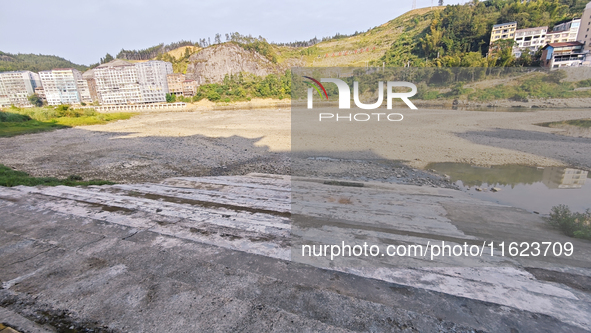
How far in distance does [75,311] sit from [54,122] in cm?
3046

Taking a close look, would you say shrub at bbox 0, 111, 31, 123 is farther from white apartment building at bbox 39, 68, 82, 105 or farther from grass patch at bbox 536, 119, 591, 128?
white apartment building at bbox 39, 68, 82, 105

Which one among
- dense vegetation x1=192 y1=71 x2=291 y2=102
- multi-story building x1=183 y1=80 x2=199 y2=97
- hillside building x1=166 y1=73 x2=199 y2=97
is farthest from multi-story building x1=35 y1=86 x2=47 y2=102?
dense vegetation x1=192 y1=71 x2=291 y2=102

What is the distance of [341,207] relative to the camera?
12.8 feet

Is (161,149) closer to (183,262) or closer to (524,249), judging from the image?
(183,262)

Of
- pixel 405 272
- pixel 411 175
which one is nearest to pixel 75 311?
pixel 405 272

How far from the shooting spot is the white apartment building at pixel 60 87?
6688 cm

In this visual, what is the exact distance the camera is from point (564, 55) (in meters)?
42.4

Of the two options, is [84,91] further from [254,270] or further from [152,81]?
[254,270]

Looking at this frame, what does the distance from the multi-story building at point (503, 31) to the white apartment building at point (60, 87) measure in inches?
4245

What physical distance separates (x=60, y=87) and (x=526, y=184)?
94810 mm

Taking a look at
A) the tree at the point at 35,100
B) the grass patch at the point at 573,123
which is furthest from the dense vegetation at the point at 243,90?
the grass patch at the point at 573,123

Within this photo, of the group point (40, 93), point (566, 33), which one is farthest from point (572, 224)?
point (40, 93)

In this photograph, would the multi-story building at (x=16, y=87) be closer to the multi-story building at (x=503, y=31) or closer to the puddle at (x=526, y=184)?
the puddle at (x=526, y=184)

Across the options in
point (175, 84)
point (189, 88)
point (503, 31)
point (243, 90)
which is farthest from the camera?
point (243, 90)
